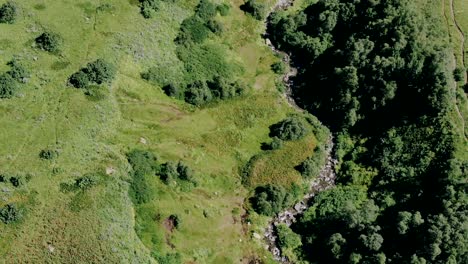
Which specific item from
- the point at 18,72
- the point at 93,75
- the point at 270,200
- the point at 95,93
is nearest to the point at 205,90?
the point at 95,93

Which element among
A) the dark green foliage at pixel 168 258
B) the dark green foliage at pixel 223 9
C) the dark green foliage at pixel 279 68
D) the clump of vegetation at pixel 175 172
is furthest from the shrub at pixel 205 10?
the dark green foliage at pixel 168 258

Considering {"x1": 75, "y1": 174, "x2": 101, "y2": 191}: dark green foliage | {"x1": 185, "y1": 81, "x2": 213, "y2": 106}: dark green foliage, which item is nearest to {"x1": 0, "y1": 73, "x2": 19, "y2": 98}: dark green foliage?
{"x1": 75, "y1": 174, "x2": 101, "y2": 191}: dark green foliage

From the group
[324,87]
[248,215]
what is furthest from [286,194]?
[324,87]

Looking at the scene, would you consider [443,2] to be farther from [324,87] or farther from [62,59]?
[62,59]

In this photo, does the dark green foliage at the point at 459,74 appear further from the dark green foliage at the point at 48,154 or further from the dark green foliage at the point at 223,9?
the dark green foliage at the point at 48,154

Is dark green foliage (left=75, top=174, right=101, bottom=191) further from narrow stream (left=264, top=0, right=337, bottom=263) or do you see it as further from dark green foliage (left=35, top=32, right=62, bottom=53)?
narrow stream (left=264, top=0, right=337, bottom=263)

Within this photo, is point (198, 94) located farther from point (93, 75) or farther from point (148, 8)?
point (148, 8)
